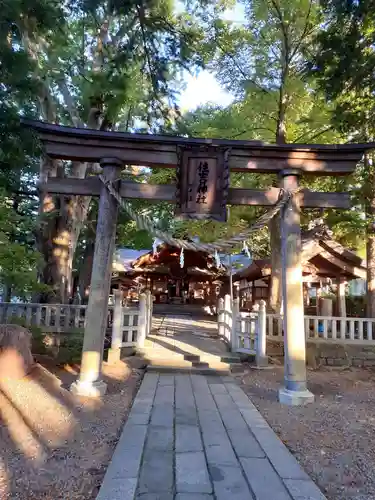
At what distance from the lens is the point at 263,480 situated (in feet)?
9.95

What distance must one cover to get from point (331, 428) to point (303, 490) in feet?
6.45

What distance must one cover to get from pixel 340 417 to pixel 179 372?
343 centimetres

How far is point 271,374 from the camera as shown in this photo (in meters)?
8.01

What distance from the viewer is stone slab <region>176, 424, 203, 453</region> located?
3.67 m

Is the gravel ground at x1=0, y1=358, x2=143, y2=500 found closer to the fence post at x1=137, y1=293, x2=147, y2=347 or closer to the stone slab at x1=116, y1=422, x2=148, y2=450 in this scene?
the stone slab at x1=116, y1=422, x2=148, y2=450

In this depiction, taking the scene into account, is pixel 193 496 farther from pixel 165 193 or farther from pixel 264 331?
pixel 264 331

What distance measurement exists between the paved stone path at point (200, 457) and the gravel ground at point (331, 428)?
207 millimetres

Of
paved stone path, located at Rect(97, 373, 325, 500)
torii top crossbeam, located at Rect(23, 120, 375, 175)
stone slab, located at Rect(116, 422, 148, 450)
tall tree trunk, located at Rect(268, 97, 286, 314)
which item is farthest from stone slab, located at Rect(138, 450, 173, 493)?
tall tree trunk, located at Rect(268, 97, 286, 314)

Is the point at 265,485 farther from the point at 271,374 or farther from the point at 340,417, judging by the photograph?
the point at 271,374

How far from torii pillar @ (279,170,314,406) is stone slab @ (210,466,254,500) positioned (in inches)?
108

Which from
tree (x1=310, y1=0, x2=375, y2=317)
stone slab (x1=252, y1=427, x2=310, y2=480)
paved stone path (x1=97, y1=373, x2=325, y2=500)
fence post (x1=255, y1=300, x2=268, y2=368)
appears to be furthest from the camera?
fence post (x1=255, y1=300, x2=268, y2=368)

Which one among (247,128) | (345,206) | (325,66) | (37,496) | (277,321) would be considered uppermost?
(247,128)

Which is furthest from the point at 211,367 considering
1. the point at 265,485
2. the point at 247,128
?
the point at 247,128

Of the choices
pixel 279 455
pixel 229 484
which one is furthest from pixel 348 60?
pixel 229 484
